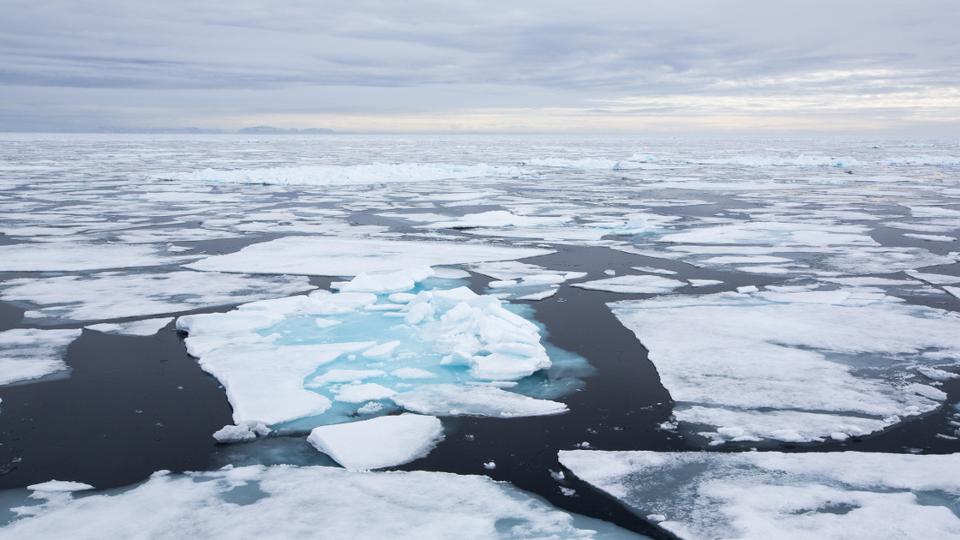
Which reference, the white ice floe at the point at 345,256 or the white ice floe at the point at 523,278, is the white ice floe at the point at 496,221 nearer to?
the white ice floe at the point at 345,256

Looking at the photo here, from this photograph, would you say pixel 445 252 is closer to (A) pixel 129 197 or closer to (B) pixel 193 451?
(B) pixel 193 451

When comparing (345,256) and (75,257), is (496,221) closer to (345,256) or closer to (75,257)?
(345,256)

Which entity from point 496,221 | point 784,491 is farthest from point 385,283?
point 496,221

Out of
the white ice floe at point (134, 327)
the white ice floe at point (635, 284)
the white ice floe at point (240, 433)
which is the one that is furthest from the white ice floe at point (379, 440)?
the white ice floe at point (635, 284)

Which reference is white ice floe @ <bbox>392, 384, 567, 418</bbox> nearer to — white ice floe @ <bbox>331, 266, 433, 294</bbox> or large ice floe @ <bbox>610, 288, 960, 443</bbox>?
large ice floe @ <bbox>610, 288, 960, 443</bbox>

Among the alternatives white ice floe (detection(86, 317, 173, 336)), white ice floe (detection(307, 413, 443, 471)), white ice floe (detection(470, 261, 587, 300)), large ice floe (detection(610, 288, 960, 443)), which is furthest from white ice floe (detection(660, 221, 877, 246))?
white ice floe (detection(307, 413, 443, 471))

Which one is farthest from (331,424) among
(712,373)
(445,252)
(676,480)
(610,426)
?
(445,252)
